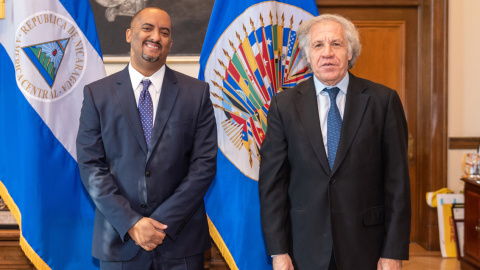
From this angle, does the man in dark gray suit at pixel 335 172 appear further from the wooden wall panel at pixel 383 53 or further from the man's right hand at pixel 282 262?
the wooden wall panel at pixel 383 53

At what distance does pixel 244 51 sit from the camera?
274 centimetres

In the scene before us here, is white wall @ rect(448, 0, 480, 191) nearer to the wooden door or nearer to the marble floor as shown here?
the wooden door

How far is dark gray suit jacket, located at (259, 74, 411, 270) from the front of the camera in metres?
1.79

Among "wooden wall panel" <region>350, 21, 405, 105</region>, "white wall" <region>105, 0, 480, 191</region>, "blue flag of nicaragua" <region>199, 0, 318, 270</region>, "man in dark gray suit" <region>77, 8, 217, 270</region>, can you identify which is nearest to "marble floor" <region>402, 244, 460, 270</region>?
"white wall" <region>105, 0, 480, 191</region>

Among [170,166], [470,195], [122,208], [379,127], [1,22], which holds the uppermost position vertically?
[1,22]

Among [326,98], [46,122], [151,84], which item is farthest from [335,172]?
[46,122]

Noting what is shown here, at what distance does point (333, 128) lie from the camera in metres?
1.84

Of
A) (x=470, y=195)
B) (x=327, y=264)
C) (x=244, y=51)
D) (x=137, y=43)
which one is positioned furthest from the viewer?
(x=470, y=195)

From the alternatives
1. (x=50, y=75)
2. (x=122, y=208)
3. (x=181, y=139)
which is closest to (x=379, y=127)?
(x=181, y=139)

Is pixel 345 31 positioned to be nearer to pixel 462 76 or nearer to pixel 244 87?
pixel 244 87

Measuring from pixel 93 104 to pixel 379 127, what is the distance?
114 cm

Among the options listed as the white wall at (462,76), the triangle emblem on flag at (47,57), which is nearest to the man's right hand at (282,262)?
the triangle emblem on flag at (47,57)

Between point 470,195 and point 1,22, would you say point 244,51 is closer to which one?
point 1,22

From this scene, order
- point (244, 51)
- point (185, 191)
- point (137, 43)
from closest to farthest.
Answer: point (185, 191), point (137, 43), point (244, 51)
